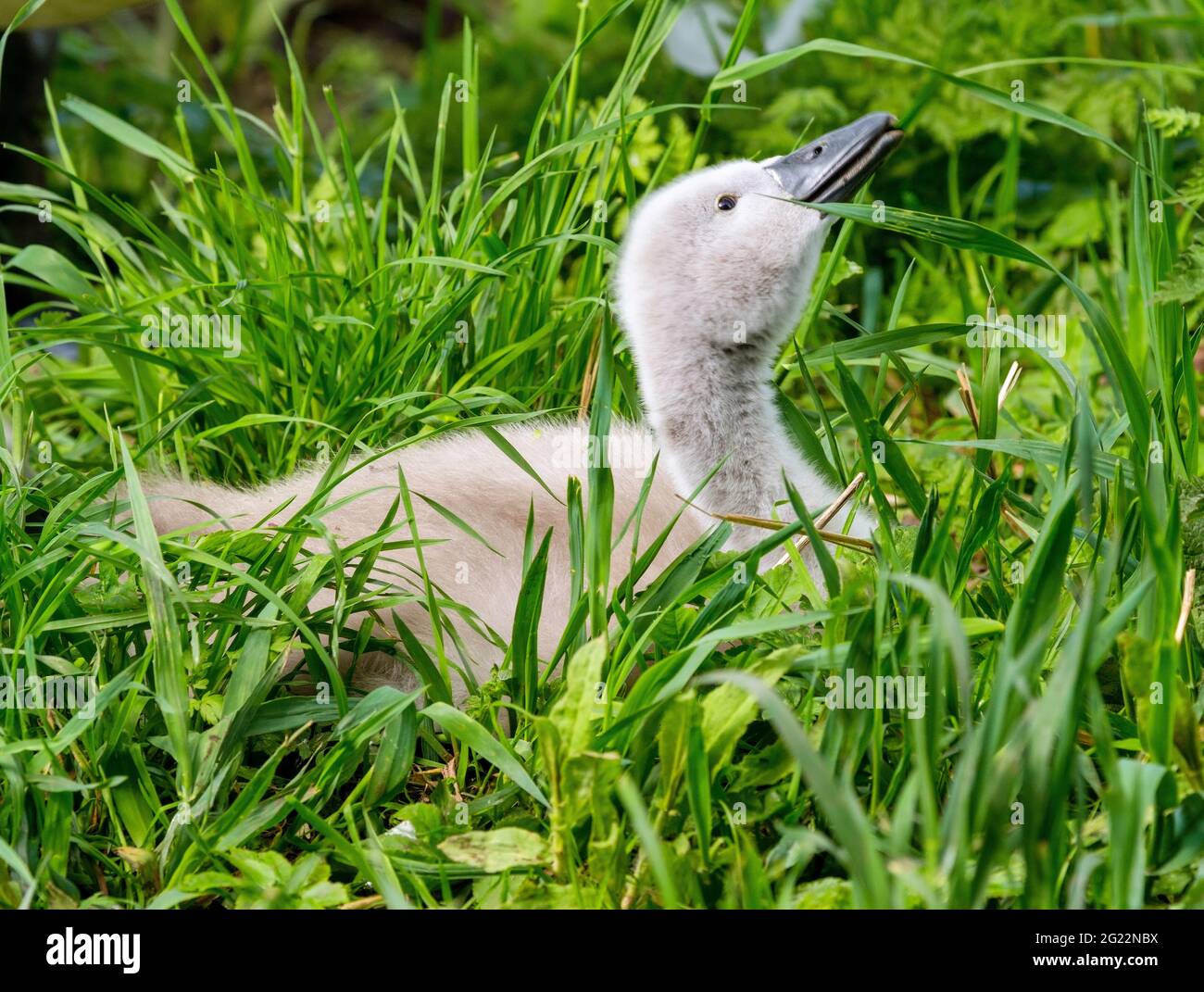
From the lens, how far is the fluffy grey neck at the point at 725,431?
253 cm

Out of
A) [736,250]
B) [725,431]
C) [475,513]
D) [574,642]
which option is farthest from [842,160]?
[574,642]

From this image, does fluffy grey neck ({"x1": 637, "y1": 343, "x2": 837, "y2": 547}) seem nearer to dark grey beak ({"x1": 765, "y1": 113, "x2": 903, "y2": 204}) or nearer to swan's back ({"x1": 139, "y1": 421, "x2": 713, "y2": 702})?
swan's back ({"x1": 139, "y1": 421, "x2": 713, "y2": 702})

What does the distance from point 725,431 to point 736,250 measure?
0.33 meters

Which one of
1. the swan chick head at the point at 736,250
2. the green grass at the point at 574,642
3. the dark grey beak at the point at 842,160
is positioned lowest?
the green grass at the point at 574,642

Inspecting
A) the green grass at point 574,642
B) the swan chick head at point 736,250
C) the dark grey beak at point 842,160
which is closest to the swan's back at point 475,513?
the green grass at point 574,642

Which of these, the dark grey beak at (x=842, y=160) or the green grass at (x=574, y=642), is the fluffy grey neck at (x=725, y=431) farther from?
the dark grey beak at (x=842, y=160)

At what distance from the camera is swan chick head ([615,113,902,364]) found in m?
2.54

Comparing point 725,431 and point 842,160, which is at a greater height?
point 842,160

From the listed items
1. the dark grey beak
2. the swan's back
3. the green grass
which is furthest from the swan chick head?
the swan's back

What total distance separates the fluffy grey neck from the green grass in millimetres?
111

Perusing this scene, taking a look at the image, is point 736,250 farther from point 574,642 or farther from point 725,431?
point 574,642

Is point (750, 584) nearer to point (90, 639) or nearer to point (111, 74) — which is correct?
point (90, 639)

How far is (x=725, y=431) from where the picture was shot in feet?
8.32

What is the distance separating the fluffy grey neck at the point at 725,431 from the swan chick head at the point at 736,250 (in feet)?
0.08
